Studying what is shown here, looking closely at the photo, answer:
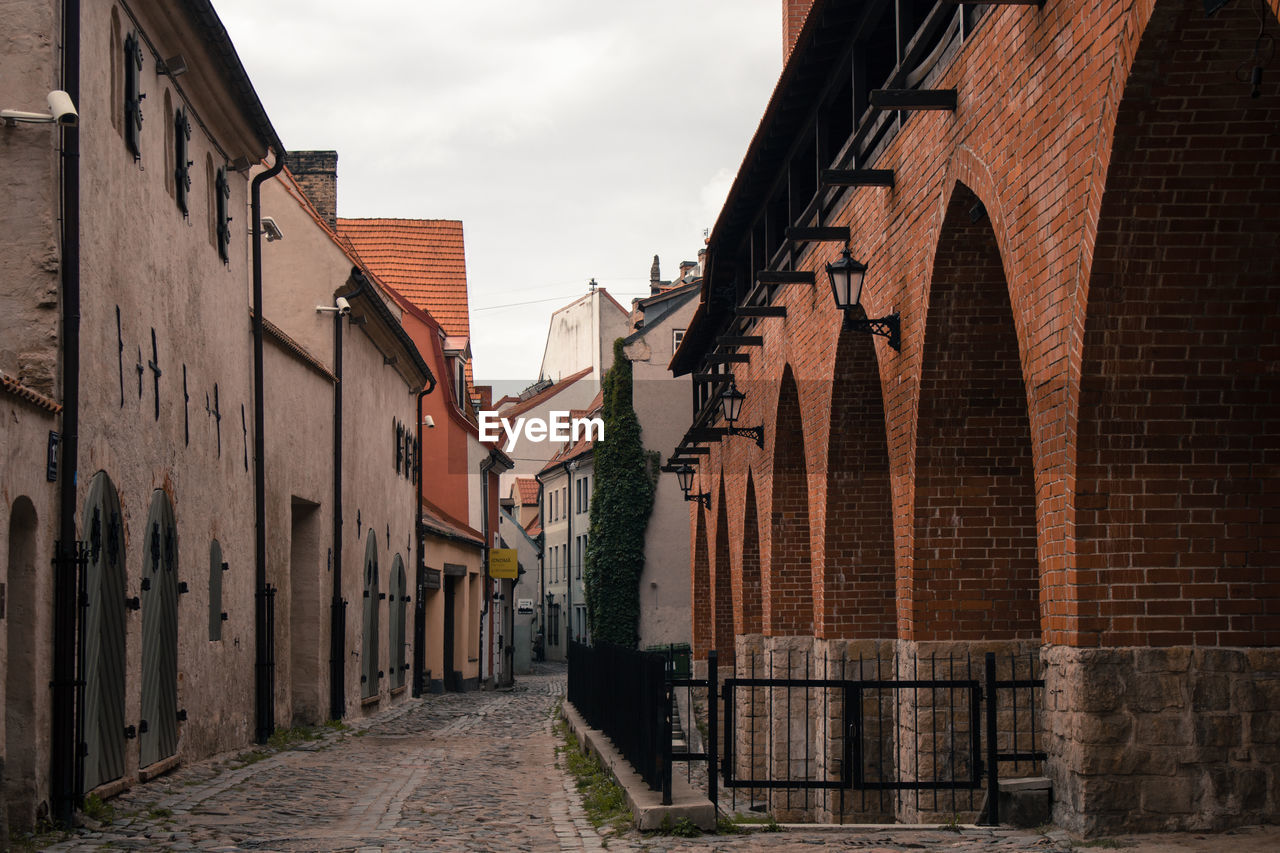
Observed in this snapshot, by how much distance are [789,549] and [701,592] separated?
11.5m

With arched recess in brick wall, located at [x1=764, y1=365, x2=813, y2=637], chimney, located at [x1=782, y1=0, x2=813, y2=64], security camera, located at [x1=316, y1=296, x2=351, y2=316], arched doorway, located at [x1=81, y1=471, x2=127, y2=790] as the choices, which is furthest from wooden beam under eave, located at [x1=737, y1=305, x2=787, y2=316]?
security camera, located at [x1=316, y1=296, x2=351, y2=316]

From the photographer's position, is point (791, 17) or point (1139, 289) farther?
point (791, 17)

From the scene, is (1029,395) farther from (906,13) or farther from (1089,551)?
(906,13)

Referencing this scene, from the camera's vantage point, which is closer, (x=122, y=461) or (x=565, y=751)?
(x=122, y=461)

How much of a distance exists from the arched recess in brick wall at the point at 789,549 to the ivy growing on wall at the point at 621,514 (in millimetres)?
28241

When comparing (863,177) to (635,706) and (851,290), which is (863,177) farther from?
(635,706)

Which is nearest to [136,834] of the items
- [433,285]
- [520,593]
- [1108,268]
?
[1108,268]

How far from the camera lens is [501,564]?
4153cm

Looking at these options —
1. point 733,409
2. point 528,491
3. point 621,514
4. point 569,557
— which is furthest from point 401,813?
point 528,491

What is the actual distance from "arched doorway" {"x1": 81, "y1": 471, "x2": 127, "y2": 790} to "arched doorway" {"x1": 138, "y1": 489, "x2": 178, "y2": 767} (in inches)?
28.1

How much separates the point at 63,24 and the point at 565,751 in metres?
10.0

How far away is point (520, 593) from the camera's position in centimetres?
6888

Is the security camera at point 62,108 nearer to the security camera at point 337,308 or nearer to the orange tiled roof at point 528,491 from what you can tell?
the security camera at point 337,308

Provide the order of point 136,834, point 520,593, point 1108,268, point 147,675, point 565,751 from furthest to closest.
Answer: point 520,593 < point 565,751 < point 147,675 < point 136,834 < point 1108,268
